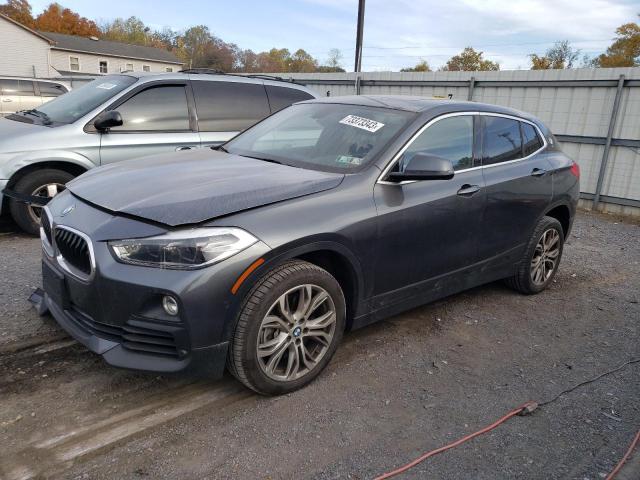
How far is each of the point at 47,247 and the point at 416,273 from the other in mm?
2384

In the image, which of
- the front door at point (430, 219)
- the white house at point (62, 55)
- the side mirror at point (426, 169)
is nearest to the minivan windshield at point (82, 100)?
the front door at point (430, 219)

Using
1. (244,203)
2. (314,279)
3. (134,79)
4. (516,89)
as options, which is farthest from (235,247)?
(516,89)

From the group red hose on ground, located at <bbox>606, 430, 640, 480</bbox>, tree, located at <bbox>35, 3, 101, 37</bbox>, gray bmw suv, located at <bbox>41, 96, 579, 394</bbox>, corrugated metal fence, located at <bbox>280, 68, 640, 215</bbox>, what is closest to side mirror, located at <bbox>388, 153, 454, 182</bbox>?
gray bmw suv, located at <bbox>41, 96, 579, 394</bbox>

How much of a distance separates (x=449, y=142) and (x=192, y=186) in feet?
6.53

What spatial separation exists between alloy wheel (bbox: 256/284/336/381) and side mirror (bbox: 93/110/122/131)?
3.66 meters

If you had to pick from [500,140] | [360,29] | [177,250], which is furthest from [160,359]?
[360,29]

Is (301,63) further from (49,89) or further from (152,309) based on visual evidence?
(152,309)

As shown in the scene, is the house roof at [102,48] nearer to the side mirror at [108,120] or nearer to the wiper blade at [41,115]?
the wiper blade at [41,115]

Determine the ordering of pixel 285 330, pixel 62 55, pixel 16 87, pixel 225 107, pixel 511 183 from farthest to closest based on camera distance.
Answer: pixel 62 55 → pixel 16 87 → pixel 225 107 → pixel 511 183 → pixel 285 330

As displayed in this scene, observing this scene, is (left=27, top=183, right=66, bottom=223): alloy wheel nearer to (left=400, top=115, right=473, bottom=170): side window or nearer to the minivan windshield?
the minivan windshield

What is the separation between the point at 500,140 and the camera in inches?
171

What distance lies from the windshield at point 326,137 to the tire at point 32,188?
2.46 m

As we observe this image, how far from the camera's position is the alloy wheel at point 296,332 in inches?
113

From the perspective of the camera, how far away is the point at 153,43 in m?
84.2
